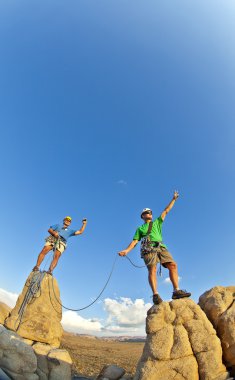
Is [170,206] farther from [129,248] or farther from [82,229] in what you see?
[82,229]

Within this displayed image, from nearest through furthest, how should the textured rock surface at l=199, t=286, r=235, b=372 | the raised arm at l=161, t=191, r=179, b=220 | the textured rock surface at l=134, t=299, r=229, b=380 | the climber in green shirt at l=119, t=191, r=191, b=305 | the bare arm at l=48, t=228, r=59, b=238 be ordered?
→ the textured rock surface at l=134, t=299, r=229, b=380 → the textured rock surface at l=199, t=286, r=235, b=372 → the climber in green shirt at l=119, t=191, r=191, b=305 → the raised arm at l=161, t=191, r=179, b=220 → the bare arm at l=48, t=228, r=59, b=238

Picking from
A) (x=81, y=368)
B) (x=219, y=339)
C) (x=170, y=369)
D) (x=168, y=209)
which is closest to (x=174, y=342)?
(x=170, y=369)

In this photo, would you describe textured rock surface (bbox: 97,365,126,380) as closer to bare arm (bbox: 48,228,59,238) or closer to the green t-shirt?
the green t-shirt

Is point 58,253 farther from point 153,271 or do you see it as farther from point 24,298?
point 153,271

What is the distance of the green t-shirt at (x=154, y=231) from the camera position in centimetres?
1137

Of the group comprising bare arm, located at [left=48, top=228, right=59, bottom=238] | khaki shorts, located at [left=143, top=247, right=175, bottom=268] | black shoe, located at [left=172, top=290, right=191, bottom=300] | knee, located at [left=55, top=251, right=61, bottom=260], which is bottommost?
black shoe, located at [left=172, top=290, right=191, bottom=300]

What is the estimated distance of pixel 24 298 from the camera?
16375 millimetres

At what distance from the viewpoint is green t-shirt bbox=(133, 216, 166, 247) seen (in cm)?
1137

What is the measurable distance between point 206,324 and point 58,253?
9.68 meters

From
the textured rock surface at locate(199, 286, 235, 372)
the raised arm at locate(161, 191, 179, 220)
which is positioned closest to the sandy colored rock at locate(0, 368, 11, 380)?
the textured rock surface at locate(199, 286, 235, 372)

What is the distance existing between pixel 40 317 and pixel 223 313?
9.75 m

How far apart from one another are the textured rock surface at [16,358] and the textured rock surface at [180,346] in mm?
5832

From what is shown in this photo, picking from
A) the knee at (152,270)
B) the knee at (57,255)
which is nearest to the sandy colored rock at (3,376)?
the knee at (57,255)

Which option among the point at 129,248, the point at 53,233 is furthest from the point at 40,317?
the point at 129,248
